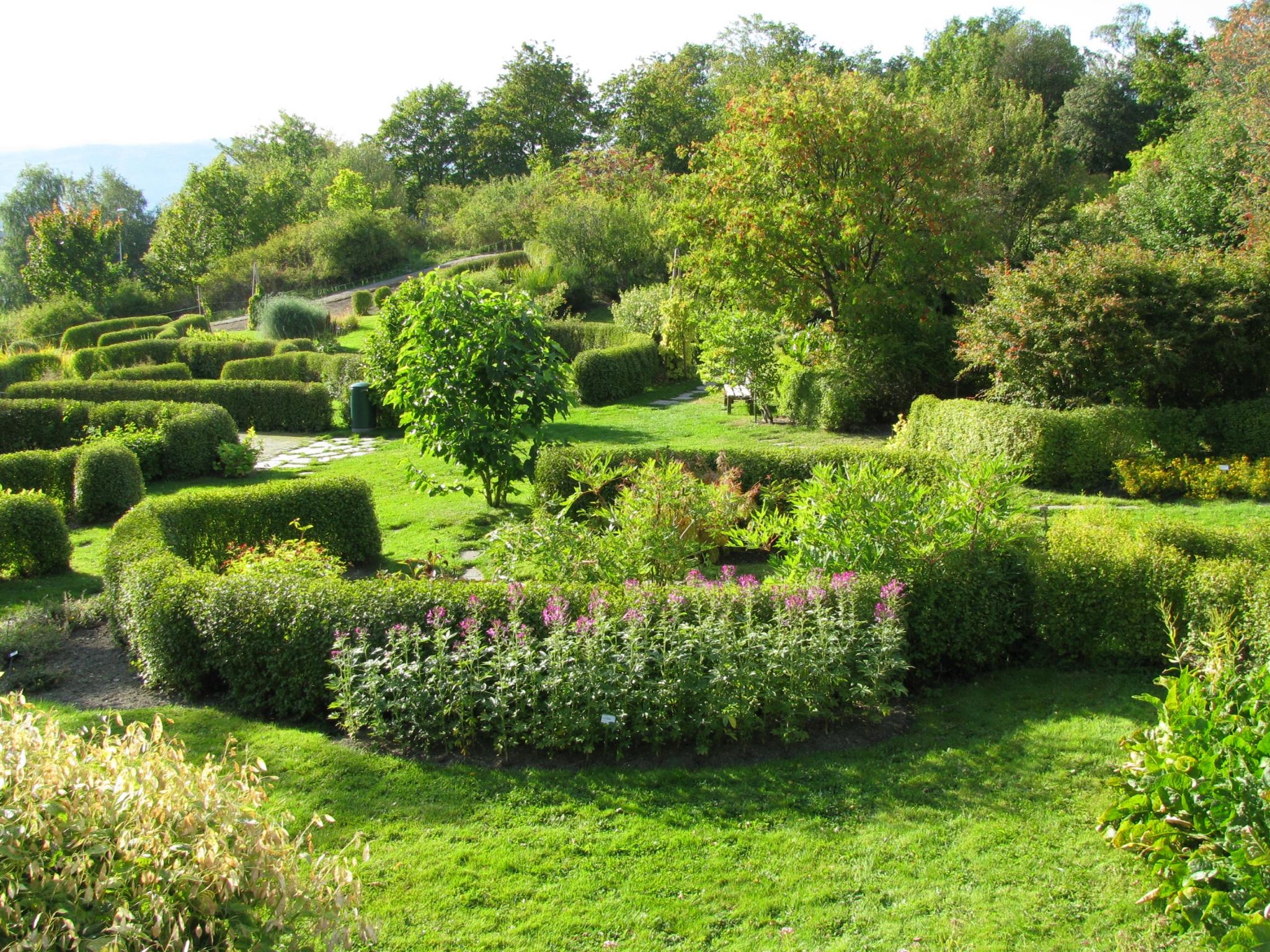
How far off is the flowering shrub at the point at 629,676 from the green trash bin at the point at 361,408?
11749mm

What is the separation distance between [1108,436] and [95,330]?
31103 mm

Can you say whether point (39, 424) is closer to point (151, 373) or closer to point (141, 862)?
point (151, 373)

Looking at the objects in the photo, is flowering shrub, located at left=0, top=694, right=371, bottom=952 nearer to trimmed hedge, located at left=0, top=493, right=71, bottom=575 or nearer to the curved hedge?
trimmed hedge, located at left=0, top=493, right=71, bottom=575


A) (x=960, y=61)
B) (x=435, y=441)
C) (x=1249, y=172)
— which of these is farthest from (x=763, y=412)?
(x=960, y=61)

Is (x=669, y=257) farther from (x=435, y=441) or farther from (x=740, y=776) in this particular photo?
(x=740, y=776)

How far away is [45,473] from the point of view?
11227 mm

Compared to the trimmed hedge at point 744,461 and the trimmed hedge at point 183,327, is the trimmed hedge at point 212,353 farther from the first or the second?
the trimmed hedge at point 744,461

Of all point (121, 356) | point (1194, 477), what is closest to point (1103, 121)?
point (1194, 477)

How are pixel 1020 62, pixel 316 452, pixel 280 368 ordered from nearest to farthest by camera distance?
pixel 316 452
pixel 280 368
pixel 1020 62

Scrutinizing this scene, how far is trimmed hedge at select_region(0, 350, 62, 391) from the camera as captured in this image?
71.9ft

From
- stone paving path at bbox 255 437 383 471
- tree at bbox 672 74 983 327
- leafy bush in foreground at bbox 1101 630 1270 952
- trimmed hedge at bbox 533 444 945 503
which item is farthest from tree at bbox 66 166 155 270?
leafy bush in foreground at bbox 1101 630 1270 952

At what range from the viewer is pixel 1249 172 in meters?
16.6

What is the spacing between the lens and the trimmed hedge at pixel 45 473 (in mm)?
10961

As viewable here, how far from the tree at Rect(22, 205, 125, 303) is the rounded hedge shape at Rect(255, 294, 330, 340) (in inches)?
648
